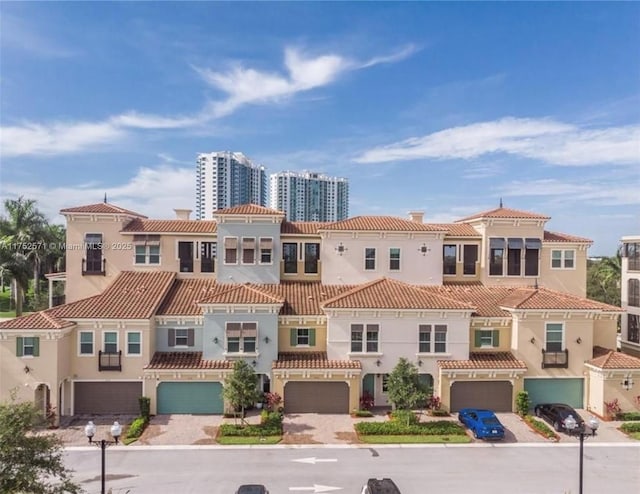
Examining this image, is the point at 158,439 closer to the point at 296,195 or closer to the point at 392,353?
the point at 392,353

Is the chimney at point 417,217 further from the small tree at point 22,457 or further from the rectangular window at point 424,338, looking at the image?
the small tree at point 22,457

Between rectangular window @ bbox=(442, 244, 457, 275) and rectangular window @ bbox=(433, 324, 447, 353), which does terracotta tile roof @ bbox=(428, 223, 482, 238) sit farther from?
rectangular window @ bbox=(433, 324, 447, 353)

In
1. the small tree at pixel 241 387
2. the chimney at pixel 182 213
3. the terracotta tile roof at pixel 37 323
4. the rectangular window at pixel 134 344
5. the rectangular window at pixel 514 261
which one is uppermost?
the chimney at pixel 182 213

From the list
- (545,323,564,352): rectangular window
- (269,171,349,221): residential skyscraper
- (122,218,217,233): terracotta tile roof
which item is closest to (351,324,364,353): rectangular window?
(545,323,564,352): rectangular window

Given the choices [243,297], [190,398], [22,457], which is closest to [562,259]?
[243,297]

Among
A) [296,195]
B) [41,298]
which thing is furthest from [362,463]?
[296,195]

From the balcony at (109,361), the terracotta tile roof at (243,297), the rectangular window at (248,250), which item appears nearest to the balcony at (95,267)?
the balcony at (109,361)
